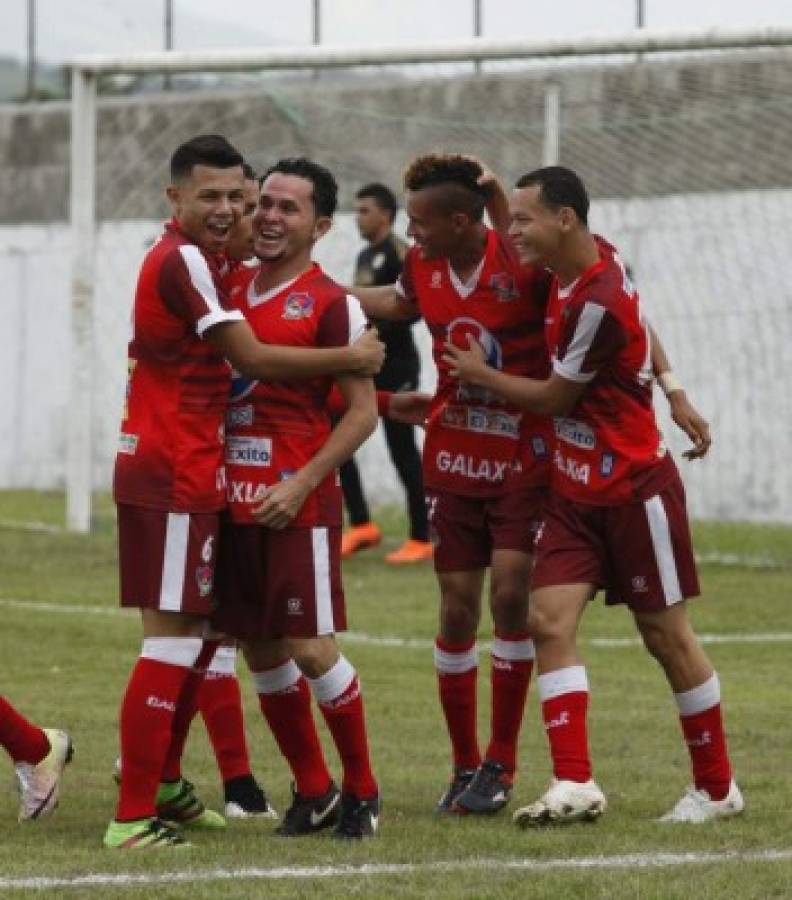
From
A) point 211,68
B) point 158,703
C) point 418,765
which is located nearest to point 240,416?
point 158,703

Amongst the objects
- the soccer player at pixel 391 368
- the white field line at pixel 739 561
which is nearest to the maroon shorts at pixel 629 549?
the soccer player at pixel 391 368

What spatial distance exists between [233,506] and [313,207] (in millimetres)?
948

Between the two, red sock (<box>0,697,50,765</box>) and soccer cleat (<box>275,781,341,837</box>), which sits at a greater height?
red sock (<box>0,697,50,765</box>)

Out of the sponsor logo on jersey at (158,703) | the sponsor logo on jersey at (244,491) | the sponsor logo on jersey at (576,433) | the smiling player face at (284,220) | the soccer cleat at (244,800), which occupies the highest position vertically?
the smiling player face at (284,220)

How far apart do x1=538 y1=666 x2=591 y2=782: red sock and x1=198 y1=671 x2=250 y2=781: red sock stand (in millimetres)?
1072

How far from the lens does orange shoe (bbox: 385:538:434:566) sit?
16.0 meters

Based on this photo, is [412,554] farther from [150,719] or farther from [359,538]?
[150,719]

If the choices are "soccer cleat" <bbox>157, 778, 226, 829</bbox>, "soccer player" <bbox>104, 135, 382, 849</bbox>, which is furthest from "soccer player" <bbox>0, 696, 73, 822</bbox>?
"soccer player" <bbox>104, 135, 382, 849</bbox>

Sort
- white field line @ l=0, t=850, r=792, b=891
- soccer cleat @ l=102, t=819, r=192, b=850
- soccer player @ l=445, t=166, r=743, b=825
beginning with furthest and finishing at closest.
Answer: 1. soccer player @ l=445, t=166, r=743, b=825
2. soccer cleat @ l=102, t=819, r=192, b=850
3. white field line @ l=0, t=850, r=792, b=891

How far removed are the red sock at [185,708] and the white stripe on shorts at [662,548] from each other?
1411 millimetres

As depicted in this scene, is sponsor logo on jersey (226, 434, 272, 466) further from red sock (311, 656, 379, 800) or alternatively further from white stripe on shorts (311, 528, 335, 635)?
red sock (311, 656, 379, 800)

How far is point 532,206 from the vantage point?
752 cm

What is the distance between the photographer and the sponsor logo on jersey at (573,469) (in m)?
7.50

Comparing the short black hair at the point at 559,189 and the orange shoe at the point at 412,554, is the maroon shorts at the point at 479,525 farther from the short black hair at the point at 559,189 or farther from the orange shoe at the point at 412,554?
the orange shoe at the point at 412,554
